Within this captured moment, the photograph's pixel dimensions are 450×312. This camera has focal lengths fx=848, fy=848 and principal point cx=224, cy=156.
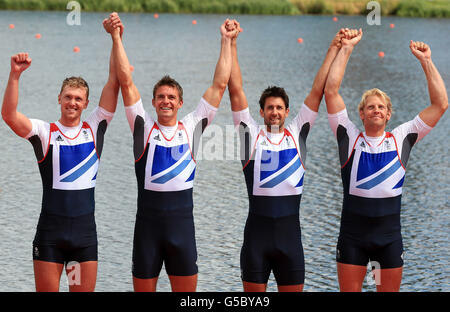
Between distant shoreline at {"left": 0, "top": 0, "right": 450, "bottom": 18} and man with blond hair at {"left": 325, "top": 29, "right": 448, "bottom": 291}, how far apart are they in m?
70.5

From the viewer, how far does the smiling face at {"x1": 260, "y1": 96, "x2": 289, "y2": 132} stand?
9555 mm

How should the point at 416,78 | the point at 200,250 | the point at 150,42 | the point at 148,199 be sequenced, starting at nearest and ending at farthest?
the point at 148,199 < the point at 200,250 < the point at 416,78 < the point at 150,42

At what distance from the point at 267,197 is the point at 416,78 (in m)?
36.2

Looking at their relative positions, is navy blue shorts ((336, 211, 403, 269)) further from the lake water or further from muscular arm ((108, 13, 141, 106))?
the lake water

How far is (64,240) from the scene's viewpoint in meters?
9.34

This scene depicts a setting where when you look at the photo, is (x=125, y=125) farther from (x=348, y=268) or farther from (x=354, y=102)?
(x=348, y=268)

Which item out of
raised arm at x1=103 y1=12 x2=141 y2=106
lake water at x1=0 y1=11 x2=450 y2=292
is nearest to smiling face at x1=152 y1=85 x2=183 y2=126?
raised arm at x1=103 y1=12 x2=141 y2=106

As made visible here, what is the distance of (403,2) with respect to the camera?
8938cm

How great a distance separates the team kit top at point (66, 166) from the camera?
9375 millimetres

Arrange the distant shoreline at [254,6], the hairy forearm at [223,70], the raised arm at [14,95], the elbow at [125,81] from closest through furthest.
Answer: the raised arm at [14,95] < the elbow at [125,81] < the hairy forearm at [223,70] < the distant shoreline at [254,6]

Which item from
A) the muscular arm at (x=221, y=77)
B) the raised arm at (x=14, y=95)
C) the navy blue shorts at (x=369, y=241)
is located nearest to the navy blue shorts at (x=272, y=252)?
the navy blue shorts at (x=369, y=241)

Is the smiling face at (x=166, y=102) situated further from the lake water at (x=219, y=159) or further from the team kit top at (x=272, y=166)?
the lake water at (x=219, y=159)

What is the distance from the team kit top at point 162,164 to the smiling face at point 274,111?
89cm

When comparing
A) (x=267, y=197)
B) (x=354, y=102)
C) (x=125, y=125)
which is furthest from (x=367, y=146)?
(x=354, y=102)
